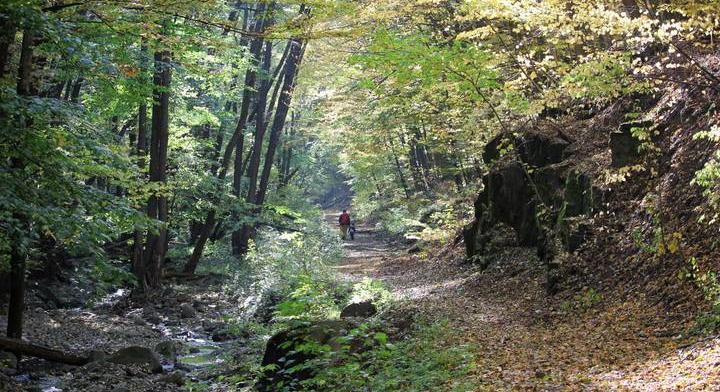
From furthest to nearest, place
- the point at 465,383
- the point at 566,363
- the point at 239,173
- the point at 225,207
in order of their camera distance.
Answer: the point at 239,173
the point at 225,207
the point at 566,363
the point at 465,383

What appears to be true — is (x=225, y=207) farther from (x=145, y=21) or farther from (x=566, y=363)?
(x=566, y=363)

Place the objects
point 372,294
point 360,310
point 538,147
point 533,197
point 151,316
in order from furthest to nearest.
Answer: point 151,316 → point 538,147 → point 372,294 → point 533,197 → point 360,310

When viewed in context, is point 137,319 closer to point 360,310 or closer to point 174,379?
point 174,379

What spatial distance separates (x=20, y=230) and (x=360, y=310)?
605cm

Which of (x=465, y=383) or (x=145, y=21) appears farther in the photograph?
(x=145, y=21)

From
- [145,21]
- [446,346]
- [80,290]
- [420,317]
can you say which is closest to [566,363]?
[446,346]

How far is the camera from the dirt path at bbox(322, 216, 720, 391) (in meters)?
5.73

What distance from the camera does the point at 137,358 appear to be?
10.2 meters

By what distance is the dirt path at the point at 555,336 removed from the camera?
5.73 metres

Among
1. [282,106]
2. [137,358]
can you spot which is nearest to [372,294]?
[137,358]

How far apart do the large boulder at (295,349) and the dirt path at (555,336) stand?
5.72 ft

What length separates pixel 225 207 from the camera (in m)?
18.8

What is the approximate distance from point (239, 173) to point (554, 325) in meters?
15.1

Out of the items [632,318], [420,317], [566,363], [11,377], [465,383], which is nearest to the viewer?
[465,383]
